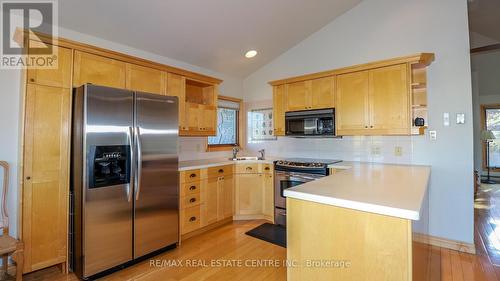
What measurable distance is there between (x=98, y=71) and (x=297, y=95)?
262 centimetres

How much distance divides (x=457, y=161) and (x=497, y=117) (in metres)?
5.89

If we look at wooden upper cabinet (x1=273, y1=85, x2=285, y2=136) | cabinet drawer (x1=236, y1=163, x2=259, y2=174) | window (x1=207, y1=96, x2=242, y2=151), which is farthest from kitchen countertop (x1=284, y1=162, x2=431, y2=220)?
window (x1=207, y1=96, x2=242, y2=151)

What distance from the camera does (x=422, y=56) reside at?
2.71 m

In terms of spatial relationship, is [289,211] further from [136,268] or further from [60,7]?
[60,7]

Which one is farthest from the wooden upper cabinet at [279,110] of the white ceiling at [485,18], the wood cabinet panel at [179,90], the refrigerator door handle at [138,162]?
the white ceiling at [485,18]

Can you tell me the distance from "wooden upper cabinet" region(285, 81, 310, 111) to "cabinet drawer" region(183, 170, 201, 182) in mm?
1743

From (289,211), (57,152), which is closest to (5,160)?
(57,152)

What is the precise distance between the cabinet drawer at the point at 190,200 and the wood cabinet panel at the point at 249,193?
78 centimetres

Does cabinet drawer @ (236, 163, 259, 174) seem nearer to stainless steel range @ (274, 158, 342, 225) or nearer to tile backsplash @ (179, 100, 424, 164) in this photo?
stainless steel range @ (274, 158, 342, 225)

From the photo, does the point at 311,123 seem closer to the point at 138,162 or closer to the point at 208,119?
the point at 208,119

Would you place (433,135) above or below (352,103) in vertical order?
below

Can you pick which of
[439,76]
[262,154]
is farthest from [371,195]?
[262,154]

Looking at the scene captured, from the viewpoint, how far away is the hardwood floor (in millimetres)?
2256

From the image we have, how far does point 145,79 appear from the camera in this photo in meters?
2.84
